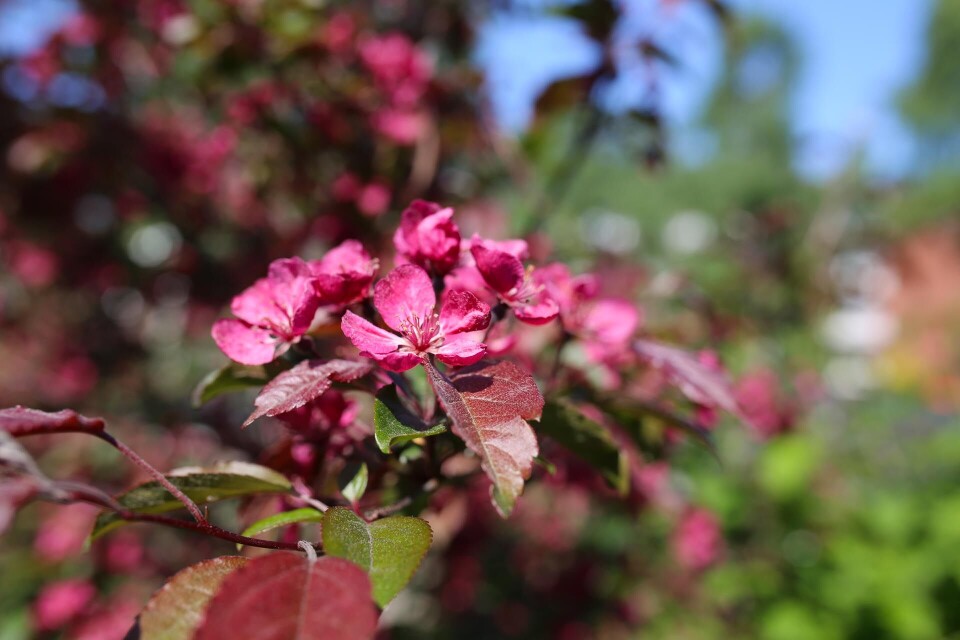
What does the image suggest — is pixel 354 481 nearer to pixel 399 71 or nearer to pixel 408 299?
pixel 408 299

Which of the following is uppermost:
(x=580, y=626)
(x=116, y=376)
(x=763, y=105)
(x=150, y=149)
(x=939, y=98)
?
(x=150, y=149)

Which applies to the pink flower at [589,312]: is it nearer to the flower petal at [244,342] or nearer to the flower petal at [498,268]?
the flower petal at [498,268]

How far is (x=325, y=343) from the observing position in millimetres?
1521

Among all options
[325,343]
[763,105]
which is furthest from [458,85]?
[763,105]

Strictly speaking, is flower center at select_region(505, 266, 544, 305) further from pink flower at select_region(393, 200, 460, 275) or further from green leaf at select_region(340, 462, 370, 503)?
green leaf at select_region(340, 462, 370, 503)

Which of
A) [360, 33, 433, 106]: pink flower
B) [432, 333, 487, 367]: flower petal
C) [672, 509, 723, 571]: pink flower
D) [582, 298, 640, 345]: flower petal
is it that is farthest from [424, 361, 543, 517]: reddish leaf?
[672, 509, 723, 571]: pink flower

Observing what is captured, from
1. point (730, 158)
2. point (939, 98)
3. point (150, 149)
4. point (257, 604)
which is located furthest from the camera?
point (939, 98)

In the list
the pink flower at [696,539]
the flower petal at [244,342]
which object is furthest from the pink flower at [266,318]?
the pink flower at [696,539]

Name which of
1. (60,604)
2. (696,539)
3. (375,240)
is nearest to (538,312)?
(375,240)

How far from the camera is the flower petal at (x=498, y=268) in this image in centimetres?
67

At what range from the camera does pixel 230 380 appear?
78 cm

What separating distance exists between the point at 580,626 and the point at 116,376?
6.64 ft

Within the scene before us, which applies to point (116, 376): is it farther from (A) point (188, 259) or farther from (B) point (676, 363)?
(B) point (676, 363)

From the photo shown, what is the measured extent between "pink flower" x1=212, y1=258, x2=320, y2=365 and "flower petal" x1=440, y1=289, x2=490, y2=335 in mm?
134
